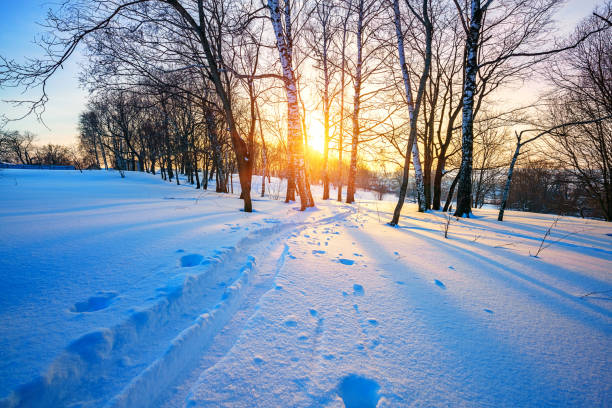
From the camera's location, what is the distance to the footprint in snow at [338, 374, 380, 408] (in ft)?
3.08

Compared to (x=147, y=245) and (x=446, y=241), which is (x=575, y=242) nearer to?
(x=446, y=241)

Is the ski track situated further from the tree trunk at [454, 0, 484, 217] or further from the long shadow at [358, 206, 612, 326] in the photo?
the tree trunk at [454, 0, 484, 217]

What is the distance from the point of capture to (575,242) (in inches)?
143

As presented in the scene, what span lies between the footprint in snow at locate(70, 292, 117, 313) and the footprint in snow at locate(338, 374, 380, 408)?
5.37 feet

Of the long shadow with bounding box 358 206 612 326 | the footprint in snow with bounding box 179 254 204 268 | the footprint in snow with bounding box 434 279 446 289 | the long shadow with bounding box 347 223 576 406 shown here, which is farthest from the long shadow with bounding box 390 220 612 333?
the footprint in snow with bounding box 179 254 204 268

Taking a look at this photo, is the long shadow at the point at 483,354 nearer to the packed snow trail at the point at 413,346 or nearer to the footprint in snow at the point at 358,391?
the packed snow trail at the point at 413,346

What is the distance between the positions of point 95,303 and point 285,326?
4.43 ft

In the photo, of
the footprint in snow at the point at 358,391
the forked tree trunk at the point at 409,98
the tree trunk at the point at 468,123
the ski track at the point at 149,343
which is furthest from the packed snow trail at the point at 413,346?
the tree trunk at the point at 468,123

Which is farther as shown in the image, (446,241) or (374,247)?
(446,241)

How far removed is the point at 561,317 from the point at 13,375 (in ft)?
10.7

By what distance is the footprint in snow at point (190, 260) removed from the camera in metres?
2.13

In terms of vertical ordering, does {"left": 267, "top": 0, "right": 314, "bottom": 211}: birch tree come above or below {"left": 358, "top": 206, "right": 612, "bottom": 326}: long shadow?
above

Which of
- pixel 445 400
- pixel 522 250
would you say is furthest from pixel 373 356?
pixel 522 250

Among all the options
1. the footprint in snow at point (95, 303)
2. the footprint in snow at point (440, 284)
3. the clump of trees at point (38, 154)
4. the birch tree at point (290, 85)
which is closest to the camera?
the footprint in snow at point (95, 303)
